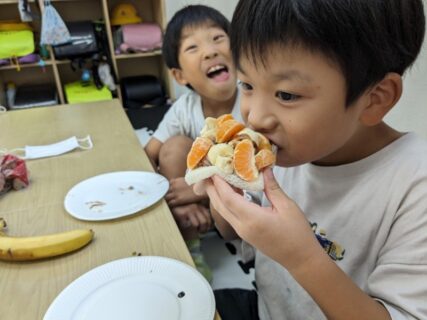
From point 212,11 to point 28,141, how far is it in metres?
0.93

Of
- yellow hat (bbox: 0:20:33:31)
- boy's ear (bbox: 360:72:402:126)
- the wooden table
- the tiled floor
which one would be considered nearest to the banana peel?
the wooden table

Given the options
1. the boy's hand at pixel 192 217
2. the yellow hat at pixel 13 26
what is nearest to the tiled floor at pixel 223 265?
the boy's hand at pixel 192 217

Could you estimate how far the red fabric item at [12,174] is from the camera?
1.01m

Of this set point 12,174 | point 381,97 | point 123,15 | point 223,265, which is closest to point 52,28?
point 123,15

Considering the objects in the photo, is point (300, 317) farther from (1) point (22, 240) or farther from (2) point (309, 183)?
(1) point (22, 240)

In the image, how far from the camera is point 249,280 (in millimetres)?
1432

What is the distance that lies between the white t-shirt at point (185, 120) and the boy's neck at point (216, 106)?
0.08ft

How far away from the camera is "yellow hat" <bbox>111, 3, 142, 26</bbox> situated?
352 cm

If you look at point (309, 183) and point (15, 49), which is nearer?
point (309, 183)

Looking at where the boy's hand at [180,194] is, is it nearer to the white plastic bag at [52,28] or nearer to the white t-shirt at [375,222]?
the white t-shirt at [375,222]

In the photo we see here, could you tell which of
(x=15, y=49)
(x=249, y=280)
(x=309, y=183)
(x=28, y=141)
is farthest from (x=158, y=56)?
(x=309, y=183)

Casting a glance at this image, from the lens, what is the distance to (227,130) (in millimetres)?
715

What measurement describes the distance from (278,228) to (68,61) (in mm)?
3434

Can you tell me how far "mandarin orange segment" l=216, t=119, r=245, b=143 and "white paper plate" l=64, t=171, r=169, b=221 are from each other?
0.29 metres
